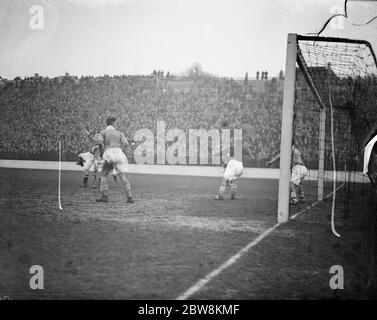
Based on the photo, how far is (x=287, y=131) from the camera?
6.79 meters

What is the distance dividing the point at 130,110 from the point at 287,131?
16.2 m

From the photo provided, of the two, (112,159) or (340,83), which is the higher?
(340,83)

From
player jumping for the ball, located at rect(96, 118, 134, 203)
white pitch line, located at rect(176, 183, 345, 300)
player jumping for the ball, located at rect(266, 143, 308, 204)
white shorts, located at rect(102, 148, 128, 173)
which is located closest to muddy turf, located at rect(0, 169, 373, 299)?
white pitch line, located at rect(176, 183, 345, 300)

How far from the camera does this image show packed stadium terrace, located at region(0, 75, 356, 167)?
2011cm

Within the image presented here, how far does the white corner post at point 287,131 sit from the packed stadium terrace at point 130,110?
12.3 m

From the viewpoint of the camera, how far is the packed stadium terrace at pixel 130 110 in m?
20.1

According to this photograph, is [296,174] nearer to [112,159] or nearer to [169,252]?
[112,159]

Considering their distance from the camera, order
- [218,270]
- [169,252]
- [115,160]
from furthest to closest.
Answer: [115,160] → [169,252] → [218,270]

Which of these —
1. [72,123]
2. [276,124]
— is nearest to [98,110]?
[72,123]

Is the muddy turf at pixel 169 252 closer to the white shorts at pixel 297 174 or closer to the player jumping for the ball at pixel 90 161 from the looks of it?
the white shorts at pixel 297 174

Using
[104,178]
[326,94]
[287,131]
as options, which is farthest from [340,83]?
[104,178]

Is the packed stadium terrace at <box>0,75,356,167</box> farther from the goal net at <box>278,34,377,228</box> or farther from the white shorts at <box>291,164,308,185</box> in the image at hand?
the white shorts at <box>291,164,308,185</box>
